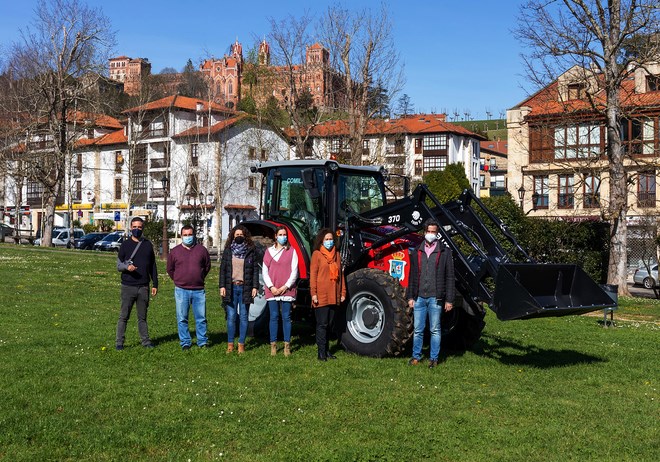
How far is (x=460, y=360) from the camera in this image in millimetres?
11008

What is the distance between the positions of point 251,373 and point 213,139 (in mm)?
59802

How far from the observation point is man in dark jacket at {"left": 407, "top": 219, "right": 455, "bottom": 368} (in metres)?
10.3

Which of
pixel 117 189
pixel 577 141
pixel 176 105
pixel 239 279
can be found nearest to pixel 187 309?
pixel 239 279

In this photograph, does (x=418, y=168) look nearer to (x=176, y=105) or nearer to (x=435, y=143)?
(x=435, y=143)

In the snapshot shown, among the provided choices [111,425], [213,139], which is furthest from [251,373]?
[213,139]

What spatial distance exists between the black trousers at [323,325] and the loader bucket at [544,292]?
7.71ft

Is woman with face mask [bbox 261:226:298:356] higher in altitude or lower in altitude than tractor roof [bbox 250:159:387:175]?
lower

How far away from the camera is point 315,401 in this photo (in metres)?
8.33

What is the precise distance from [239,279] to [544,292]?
4436 millimetres

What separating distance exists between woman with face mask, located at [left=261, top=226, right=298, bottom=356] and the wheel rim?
912 millimetres

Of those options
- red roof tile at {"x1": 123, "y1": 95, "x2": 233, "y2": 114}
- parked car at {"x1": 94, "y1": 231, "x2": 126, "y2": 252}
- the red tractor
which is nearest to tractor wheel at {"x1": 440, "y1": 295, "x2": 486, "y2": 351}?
the red tractor

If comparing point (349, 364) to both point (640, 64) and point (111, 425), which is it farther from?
point (640, 64)

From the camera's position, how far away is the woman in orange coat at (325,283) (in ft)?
35.4

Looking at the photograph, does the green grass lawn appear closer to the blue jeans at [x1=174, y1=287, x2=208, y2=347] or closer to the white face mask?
the blue jeans at [x1=174, y1=287, x2=208, y2=347]
